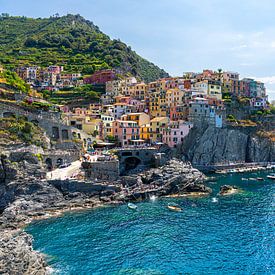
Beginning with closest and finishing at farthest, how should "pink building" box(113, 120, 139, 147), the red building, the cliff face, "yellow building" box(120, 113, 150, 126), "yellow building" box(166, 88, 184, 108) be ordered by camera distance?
"pink building" box(113, 120, 139, 147) → the cliff face → "yellow building" box(120, 113, 150, 126) → "yellow building" box(166, 88, 184, 108) → the red building

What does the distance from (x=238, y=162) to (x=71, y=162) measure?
49335 millimetres

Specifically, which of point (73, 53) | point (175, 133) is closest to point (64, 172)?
point (175, 133)

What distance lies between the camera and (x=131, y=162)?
77875mm

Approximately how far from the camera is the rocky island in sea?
53062 mm

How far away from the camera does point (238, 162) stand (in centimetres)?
9231

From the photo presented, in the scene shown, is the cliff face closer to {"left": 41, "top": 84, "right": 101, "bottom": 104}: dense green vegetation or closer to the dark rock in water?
the dark rock in water

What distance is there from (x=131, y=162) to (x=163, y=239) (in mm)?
38145

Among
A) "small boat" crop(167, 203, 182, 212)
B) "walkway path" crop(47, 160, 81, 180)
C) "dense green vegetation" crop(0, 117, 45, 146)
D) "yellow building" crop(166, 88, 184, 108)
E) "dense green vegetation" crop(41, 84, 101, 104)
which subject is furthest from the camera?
"dense green vegetation" crop(41, 84, 101, 104)

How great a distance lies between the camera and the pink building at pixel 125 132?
83.4 meters

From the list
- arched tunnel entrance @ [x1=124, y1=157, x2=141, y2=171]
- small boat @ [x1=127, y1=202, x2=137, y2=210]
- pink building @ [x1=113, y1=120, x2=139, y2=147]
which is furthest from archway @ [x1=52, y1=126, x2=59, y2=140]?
small boat @ [x1=127, y1=202, x2=137, y2=210]

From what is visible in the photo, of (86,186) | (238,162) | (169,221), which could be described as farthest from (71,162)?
(238,162)

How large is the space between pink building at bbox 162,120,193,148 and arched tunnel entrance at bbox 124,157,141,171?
38.1ft

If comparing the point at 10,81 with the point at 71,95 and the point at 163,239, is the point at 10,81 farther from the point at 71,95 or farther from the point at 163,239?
the point at 163,239

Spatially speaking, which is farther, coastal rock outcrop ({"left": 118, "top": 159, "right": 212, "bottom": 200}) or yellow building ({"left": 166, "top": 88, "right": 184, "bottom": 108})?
yellow building ({"left": 166, "top": 88, "right": 184, "bottom": 108})
